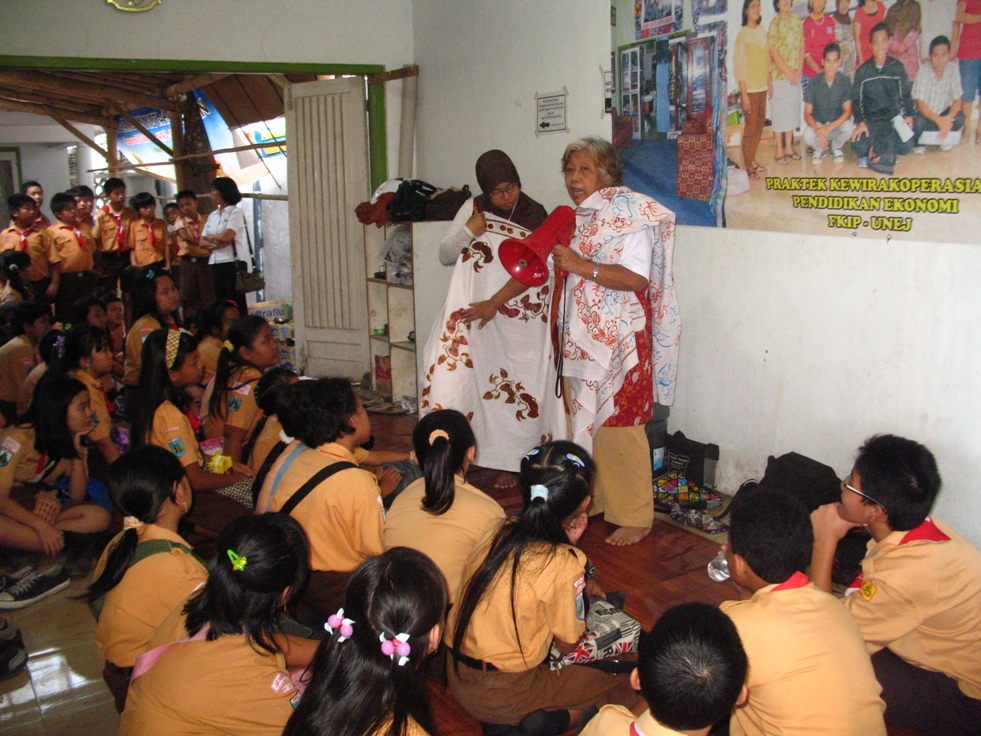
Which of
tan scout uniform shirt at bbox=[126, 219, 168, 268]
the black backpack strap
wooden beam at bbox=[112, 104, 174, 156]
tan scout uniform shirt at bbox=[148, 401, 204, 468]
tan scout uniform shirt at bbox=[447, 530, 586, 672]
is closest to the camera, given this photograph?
tan scout uniform shirt at bbox=[447, 530, 586, 672]

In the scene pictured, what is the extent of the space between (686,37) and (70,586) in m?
3.24

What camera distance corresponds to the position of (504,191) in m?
3.63

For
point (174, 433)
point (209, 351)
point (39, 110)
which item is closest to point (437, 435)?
point (174, 433)

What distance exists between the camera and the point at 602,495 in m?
3.48

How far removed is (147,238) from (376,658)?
24.5ft

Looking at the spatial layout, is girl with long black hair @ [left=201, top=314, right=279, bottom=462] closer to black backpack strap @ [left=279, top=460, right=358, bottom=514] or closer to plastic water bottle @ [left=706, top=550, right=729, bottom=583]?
black backpack strap @ [left=279, top=460, right=358, bottom=514]

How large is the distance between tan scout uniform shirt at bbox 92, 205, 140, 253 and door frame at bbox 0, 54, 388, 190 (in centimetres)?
280

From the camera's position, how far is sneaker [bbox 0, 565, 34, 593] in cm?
289

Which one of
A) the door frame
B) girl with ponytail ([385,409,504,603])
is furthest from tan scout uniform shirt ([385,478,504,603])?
→ the door frame

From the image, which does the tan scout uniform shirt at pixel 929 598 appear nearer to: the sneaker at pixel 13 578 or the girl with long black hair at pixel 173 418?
the girl with long black hair at pixel 173 418

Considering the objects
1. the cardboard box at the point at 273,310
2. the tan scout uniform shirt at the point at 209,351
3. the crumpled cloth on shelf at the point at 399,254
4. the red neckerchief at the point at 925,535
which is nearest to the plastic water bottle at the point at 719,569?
the red neckerchief at the point at 925,535

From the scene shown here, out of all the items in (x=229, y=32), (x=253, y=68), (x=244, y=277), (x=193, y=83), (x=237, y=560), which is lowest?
(x=237, y=560)

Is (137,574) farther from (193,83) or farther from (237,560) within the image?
(193,83)

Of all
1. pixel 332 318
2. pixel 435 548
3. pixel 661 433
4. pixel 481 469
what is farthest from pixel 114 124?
pixel 435 548
